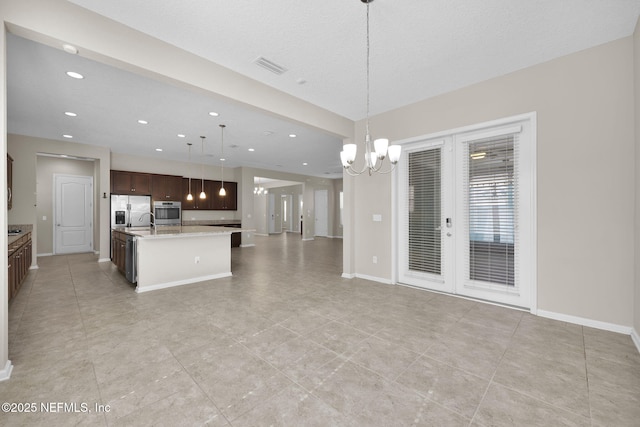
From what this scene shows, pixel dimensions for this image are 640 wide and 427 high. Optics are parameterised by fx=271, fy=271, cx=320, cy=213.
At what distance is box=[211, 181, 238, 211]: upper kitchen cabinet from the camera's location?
9547 millimetres

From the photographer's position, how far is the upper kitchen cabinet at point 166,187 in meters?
8.19

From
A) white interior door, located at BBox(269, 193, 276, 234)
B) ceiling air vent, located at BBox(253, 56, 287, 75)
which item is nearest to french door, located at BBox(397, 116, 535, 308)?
ceiling air vent, located at BBox(253, 56, 287, 75)

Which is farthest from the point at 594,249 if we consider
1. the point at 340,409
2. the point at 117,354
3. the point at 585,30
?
the point at 117,354

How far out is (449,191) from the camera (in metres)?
3.96

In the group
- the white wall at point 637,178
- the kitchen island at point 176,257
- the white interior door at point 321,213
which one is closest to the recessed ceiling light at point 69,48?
the kitchen island at point 176,257

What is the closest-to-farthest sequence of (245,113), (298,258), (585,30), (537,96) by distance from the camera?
1. (585,30)
2. (537,96)
3. (245,113)
4. (298,258)

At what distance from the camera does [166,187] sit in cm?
842

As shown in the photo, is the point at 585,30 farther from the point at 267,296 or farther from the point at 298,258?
the point at 298,258

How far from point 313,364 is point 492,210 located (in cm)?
302

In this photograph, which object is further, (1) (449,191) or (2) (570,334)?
(1) (449,191)

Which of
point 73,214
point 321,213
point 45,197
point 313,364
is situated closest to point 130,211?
point 73,214

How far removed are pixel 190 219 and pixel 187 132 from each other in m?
4.33

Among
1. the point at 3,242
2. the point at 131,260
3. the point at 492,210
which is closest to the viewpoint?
the point at 3,242

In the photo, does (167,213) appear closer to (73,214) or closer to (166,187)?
(166,187)
